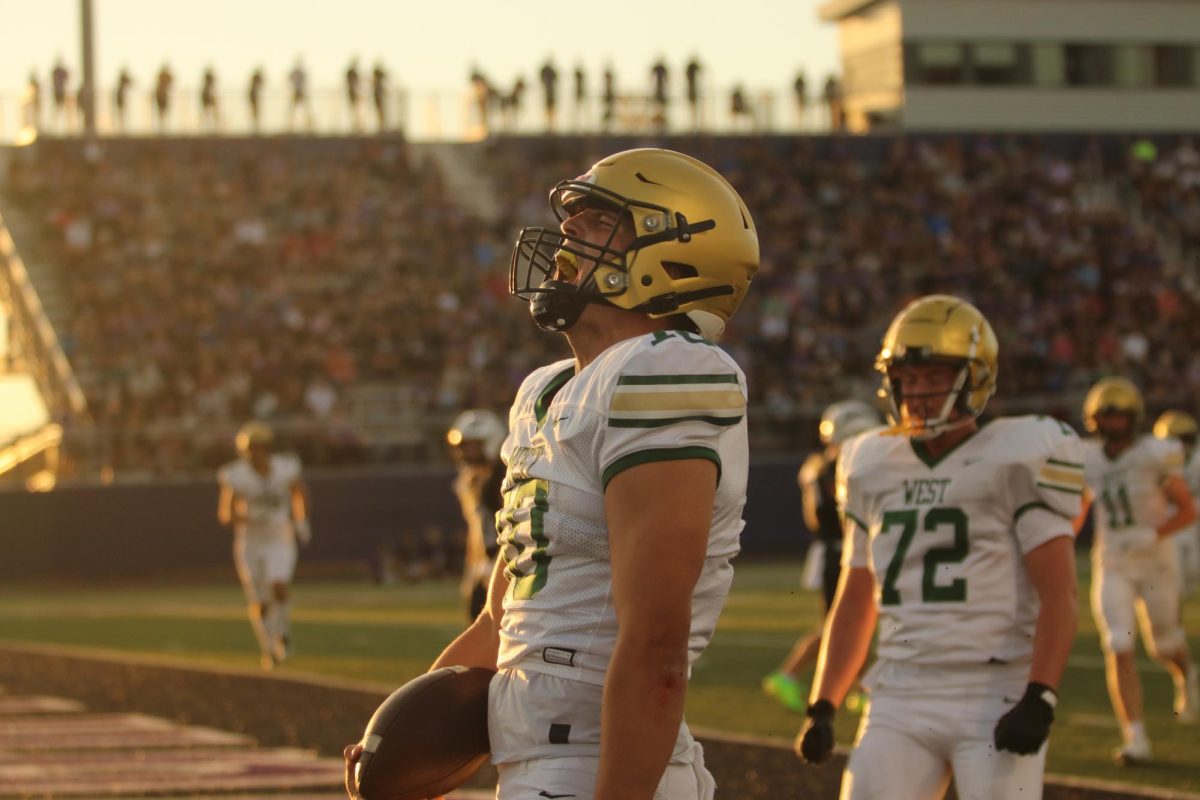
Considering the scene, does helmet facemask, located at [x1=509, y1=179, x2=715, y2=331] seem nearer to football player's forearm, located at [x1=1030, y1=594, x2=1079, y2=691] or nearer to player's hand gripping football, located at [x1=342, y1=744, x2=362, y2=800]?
player's hand gripping football, located at [x1=342, y1=744, x2=362, y2=800]

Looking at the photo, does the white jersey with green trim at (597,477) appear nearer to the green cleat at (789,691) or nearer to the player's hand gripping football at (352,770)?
the player's hand gripping football at (352,770)

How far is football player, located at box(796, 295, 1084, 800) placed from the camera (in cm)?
467

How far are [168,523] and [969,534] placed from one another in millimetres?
18755

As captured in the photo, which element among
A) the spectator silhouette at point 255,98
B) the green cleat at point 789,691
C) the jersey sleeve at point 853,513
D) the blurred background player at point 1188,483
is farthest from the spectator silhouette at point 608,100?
the jersey sleeve at point 853,513

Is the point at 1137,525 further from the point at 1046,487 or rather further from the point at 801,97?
the point at 801,97

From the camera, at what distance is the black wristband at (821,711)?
480cm

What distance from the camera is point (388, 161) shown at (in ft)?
94.4

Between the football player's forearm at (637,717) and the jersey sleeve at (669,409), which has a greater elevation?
the jersey sleeve at (669,409)

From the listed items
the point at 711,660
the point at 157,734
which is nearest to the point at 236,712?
the point at 157,734

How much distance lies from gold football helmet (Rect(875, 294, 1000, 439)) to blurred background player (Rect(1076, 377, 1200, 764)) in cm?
434

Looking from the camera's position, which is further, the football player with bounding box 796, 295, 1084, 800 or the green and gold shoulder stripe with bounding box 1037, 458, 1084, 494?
the green and gold shoulder stripe with bounding box 1037, 458, 1084, 494

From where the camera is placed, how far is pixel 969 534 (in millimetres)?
4957

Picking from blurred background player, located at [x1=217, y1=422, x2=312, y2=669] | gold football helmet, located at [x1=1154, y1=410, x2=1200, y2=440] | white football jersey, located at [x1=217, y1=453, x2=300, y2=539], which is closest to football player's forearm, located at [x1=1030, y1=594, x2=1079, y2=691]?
gold football helmet, located at [x1=1154, y1=410, x2=1200, y2=440]

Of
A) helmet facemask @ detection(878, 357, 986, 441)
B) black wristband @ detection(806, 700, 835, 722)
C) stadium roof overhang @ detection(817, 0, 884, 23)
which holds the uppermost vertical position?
stadium roof overhang @ detection(817, 0, 884, 23)
